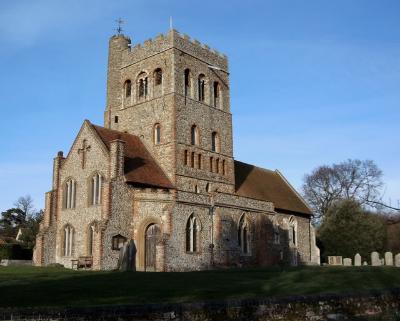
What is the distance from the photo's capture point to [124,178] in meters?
29.7

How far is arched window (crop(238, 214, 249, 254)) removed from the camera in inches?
1343

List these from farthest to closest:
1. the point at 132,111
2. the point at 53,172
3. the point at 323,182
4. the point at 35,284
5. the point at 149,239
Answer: the point at 323,182 → the point at 132,111 → the point at 53,172 → the point at 149,239 → the point at 35,284

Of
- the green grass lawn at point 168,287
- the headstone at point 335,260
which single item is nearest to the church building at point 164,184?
the headstone at point 335,260

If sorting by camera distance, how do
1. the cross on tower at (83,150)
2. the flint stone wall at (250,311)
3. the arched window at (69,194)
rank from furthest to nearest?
1. the arched window at (69,194)
2. the cross on tower at (83,150)
3. the flint stone wall at (250,311)

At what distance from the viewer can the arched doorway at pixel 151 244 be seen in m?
29.3

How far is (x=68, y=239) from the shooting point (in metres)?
32.3

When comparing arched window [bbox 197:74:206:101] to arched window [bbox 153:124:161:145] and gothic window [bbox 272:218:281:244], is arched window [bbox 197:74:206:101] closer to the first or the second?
arched window [bbox 153:124:161:145]

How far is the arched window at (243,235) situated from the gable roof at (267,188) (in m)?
4.52

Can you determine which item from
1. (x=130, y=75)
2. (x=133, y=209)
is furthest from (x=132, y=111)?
(x=133, y=209)

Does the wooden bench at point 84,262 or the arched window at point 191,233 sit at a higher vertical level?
the arched window at point 191,233

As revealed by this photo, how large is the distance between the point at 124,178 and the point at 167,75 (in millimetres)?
9750

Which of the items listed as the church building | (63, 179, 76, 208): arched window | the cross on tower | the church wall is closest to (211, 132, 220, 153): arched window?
the church building

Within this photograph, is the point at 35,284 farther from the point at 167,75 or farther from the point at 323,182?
the point at 323,182

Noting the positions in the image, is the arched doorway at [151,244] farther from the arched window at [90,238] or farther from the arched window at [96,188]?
the arched window at [96,188]
